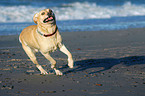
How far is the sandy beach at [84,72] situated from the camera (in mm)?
5027

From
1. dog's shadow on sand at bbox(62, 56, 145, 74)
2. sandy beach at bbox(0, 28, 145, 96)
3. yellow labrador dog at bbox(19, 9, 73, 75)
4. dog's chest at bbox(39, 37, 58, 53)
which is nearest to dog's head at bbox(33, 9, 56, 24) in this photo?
yellow labrador dog at bbox(19, 9, 73, 75)

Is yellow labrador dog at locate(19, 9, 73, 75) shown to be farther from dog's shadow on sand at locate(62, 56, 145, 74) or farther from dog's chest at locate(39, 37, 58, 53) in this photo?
dog's shadow on sand at locate(62, 56, 145, 74)

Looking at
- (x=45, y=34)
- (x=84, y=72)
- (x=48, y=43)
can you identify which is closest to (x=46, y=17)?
(x=45, y=34)

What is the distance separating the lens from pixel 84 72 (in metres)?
6.58

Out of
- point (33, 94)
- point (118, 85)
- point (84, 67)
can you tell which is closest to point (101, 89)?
point (118, 85)

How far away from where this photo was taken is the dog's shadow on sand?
7.14 metres

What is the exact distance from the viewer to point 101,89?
503 centimetres

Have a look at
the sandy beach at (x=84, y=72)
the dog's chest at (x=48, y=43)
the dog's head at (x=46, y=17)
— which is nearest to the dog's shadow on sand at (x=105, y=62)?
the sandy beach at (x=84, y=72)

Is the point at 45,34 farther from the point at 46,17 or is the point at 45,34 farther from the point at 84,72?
the point at 84,72

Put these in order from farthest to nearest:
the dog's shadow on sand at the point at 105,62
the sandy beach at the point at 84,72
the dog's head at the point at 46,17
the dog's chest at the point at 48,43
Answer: the dog's shadow on sand at the point at 105,62
the dog's chest at the point at 48,43
the dog's head at the point at 46,17
the sandy beach at the point at 84,72

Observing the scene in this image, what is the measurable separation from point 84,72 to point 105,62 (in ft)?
4.02

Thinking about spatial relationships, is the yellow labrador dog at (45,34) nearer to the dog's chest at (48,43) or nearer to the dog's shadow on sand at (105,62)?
the dog's chest at (48,43)

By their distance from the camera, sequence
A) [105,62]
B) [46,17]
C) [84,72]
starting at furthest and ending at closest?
[105,62], [84,72], [46,17]

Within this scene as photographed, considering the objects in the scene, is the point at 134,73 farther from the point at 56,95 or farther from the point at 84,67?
the point at 56,95
